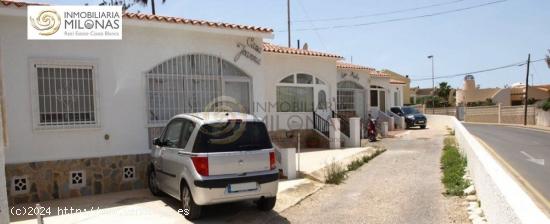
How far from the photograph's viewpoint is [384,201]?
840cm

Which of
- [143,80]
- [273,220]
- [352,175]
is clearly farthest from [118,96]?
[352,175]

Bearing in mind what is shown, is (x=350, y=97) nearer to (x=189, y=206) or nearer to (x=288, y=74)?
(x=288, y=74)

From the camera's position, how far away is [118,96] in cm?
970

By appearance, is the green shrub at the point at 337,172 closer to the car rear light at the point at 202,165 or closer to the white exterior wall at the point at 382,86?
the car rear light at the point at 202,165

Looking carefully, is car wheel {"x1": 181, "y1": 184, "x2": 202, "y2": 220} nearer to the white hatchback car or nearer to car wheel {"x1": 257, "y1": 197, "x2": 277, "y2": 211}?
the white hatchback car

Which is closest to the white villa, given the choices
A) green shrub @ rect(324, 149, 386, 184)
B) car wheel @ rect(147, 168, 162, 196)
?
car wheel @ rect(147, 168, 162, 196)

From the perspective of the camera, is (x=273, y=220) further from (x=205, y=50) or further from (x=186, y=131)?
(x=205, y=50)

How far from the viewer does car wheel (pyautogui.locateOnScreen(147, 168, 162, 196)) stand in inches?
350

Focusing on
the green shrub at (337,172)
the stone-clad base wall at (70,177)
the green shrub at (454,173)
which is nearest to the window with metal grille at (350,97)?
the green shrub at (454,173)

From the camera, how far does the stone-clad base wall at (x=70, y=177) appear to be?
8641 millimetres

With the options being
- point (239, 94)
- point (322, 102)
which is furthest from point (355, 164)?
point (322, 102)

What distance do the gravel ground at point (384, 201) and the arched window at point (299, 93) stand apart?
547cm

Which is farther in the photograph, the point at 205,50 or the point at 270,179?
the point at 205,50

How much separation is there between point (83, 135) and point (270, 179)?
172 inches
